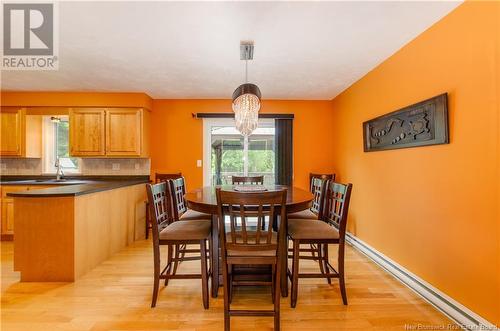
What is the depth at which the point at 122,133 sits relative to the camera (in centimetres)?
390

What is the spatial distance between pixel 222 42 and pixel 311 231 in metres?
1.84

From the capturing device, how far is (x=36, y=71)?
303 centimetres

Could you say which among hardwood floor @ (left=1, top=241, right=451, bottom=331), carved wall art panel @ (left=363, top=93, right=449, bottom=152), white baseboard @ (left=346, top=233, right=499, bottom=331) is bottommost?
hardwood floor @ (left=1, top=241, right=451, bottom=331)

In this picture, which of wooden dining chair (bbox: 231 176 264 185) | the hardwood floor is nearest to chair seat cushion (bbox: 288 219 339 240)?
the hardwood floor

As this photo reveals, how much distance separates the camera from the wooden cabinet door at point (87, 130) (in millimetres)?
3859

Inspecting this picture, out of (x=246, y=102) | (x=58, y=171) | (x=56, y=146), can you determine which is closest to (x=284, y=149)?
(x=246, y=102)

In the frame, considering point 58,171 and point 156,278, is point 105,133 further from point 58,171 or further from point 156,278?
point 156,278

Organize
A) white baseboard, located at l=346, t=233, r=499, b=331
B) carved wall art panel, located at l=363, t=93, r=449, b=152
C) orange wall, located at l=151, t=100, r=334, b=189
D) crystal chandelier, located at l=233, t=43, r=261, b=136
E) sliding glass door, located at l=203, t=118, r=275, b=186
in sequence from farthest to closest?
sliding glass door, located at l=203, t=118, r=275, b=186
orange wall, located at l=151, t=100, r=334, b=189
crystal chandelier, located at l=233, t=43, r=261, b=136
carved wall art panel, located at l=363, t=93, r=449, b=152
white baseboard, located at l=346, t=233, r=499, b=331

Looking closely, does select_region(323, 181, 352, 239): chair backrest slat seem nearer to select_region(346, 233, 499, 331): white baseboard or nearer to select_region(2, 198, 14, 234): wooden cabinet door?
select_region(346, 233, 499, 331): white baseboard

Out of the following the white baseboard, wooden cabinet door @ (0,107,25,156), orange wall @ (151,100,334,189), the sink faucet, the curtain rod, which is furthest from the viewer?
orange wall @ (151,100,334,189)

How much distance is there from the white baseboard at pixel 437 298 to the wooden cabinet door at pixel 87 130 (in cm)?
405

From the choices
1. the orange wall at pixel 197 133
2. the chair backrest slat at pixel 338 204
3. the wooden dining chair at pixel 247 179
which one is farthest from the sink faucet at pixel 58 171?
the chair backrest slat at pixel 338 204

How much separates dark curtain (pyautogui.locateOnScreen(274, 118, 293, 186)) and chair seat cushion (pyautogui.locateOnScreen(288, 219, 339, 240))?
6.91 feet

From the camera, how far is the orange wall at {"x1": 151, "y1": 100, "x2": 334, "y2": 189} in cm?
435
